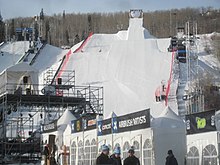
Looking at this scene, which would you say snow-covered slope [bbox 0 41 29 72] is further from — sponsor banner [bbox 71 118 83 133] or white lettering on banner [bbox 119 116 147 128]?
white lettering on banner [bbox 119 116 147 128]

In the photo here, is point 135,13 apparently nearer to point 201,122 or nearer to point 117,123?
point 117,123

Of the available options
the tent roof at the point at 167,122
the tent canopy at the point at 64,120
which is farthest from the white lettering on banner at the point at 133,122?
the tent canopy at the point at 64,120

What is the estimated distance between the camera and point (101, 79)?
6141 cm

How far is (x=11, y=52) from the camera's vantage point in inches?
3652

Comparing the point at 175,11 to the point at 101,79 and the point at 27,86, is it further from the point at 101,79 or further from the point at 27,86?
the point at 27,86

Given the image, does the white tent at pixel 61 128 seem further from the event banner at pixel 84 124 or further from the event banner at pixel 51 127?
the event banner at pixel 84 124

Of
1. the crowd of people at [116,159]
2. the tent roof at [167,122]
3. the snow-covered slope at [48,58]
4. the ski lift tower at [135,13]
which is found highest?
the ski lift tower at [135,13]

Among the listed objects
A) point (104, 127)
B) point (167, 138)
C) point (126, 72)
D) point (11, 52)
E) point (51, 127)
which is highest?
point (11, 52)

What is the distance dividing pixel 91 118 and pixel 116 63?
41.4 meters

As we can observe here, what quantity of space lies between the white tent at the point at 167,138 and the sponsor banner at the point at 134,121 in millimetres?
363

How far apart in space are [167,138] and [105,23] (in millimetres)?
129228

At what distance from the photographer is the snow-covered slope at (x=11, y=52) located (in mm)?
86938

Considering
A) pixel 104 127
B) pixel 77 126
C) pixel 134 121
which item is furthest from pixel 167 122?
pixel 77 126

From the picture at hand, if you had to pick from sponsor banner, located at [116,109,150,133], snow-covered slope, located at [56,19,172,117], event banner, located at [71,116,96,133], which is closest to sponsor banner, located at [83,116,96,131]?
event banner, located at [71,116,96,133]
